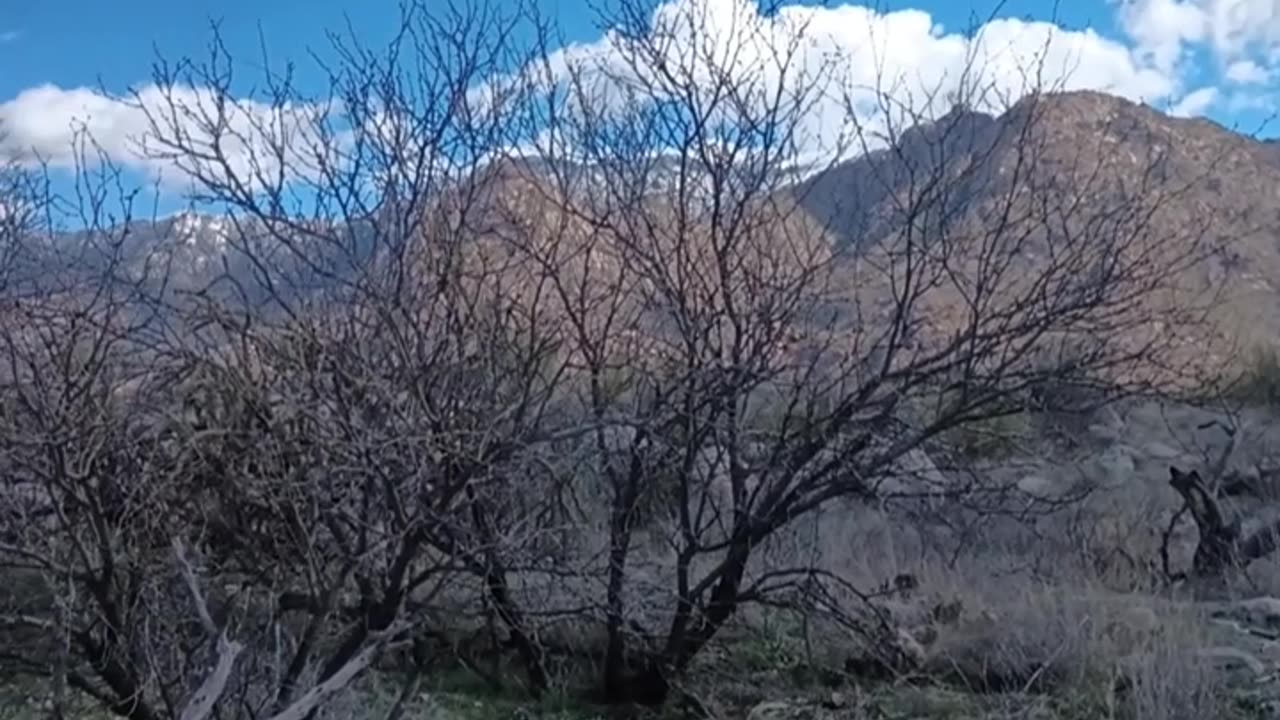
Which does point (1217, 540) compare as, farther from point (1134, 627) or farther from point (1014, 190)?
point (1014, 190)

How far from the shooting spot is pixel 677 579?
27.4ft

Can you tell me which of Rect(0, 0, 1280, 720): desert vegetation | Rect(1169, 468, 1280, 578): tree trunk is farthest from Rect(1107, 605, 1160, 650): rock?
Rect(1169, 468, 1280, 578): tree trunk

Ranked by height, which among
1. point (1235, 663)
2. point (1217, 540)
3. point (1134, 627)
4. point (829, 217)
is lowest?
point (1235, 663)

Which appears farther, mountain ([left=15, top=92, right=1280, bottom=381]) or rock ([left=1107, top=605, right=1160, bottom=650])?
mountain ([left=15, top=92, right=1280, bottom=381])

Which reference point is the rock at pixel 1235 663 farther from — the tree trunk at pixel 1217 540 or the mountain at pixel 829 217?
the tree trunk at pixel 1217 540

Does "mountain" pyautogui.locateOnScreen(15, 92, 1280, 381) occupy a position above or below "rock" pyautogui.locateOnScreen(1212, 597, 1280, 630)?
above

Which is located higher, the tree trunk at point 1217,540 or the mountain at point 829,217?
the mountain at point 829,217

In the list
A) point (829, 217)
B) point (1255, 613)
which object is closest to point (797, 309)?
point (829, 217)

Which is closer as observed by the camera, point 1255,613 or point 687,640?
point 687,640

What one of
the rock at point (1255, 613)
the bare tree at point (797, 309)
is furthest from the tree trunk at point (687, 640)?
the rock at point (1255, 613)

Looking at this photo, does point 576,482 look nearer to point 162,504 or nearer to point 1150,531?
point 162,504

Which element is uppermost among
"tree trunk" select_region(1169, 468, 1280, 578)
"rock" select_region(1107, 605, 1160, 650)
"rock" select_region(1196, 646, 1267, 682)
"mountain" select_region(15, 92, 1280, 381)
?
"mountain" select_region(15, 92, 1280, 381)

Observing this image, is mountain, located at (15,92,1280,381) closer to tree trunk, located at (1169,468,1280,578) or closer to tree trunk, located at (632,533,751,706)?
tree trunk, located at (632,533,751,706)

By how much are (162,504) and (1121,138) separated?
5.79 meters
